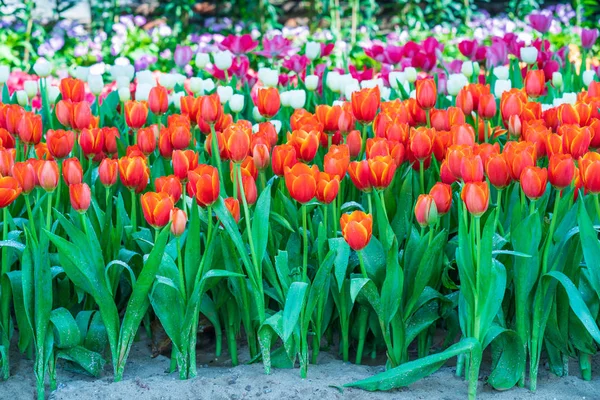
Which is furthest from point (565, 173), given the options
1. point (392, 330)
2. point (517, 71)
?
point (517, 71)

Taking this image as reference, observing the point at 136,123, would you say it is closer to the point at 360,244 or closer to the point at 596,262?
the point at 360,244

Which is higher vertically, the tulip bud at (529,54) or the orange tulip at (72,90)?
the tulip bud at (529,54)

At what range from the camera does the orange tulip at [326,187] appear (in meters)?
1.78

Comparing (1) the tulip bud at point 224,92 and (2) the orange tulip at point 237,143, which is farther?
(1) the tulip bud at point 224,92

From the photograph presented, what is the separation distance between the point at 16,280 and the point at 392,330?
0.87 meters

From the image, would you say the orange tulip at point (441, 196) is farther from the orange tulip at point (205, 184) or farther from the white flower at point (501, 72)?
the white flower at point (501, 72)

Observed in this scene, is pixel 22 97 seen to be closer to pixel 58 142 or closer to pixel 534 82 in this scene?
pixel 58 142

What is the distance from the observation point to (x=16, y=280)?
6.30 feet

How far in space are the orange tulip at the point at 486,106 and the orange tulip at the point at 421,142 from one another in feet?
1.15

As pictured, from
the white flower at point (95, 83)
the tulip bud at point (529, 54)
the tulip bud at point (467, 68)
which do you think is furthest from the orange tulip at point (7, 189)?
the tulip bud at point (529, 54)

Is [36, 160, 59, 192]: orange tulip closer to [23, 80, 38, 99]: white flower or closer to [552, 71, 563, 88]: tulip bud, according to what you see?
[23, 80, 38, 99]: white flower

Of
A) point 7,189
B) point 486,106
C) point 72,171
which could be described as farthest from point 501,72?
point 7,189

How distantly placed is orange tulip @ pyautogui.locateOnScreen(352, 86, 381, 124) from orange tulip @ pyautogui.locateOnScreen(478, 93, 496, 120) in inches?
12.1

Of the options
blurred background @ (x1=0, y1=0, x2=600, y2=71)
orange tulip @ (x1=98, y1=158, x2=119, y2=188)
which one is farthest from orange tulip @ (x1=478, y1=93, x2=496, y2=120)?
blurred background @ (x1=0, y1=0, x2=600, y2=71)
